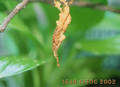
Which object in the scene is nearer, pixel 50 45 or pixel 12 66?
pixel 12 66

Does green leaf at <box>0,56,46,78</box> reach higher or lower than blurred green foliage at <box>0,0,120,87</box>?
higher

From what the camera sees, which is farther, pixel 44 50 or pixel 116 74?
pixel 116 74

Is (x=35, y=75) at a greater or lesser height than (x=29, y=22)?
lesser

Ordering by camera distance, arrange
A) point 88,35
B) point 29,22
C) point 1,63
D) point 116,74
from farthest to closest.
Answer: point 88,35 → point 116,74 → point 29,22 → point 1,63

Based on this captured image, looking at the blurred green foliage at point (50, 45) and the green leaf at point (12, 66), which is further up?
the green leaf at point (12, 66)

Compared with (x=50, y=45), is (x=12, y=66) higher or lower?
higher

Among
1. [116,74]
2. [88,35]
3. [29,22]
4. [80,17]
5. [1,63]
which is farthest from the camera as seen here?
[88,35]

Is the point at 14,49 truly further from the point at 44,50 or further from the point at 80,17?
the point at 80,17

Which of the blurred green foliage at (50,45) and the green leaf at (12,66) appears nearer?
the green leaf at (12,66)

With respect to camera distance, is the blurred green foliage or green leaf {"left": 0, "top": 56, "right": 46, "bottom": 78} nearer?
green leaf {"left": 0, "top": 56, "right": 46, "bottom": 78}

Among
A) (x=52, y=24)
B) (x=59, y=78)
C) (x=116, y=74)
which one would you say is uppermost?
(x=52, y=24)

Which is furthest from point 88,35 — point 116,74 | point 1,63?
point 1,63
